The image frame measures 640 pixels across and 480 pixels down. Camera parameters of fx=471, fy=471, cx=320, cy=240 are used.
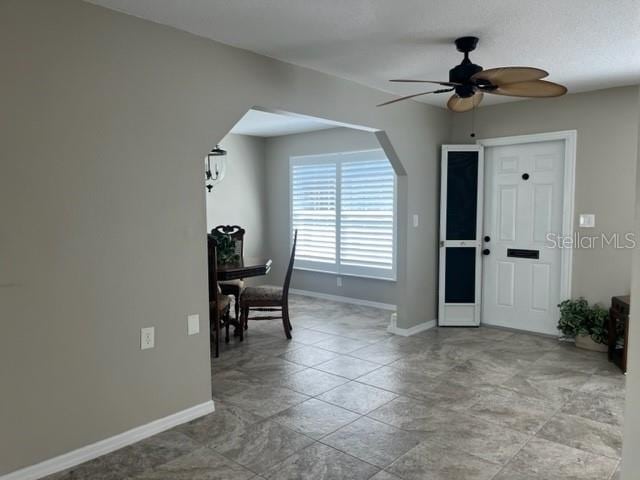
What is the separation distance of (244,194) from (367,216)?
81.0 inches

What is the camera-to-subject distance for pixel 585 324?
14.7 ft

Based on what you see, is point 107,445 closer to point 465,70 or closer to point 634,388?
point 634,388

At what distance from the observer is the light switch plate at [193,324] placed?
10.1ft

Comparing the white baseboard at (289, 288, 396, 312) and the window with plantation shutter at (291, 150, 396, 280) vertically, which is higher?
the window with plantation shutter at (291, 150, 396, 280)

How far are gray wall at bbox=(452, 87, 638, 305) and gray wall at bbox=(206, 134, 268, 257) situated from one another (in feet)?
13.7

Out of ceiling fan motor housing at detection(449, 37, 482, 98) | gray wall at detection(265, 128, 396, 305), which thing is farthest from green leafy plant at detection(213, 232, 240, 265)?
ceiling fan motor housing at detection(449, 37, 482, 98)

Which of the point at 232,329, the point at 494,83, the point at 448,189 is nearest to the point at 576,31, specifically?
the point at 494,83

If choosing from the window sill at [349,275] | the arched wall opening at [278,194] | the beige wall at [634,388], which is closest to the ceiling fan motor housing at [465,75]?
the beige wall at [634,388]

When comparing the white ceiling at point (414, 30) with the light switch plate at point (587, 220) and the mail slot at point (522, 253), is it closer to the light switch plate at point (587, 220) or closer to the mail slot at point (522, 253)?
the light switch plate at point (587, 220)

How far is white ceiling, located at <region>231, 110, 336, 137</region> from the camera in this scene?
5715 millimetres

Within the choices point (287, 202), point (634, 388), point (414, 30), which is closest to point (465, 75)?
point (414, 30)

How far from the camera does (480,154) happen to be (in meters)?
5.18

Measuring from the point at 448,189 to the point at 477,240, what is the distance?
66 cm

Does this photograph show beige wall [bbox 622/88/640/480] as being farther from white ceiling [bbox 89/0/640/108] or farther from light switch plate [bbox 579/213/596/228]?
light switch plate [bbox 579/213/596/228]
